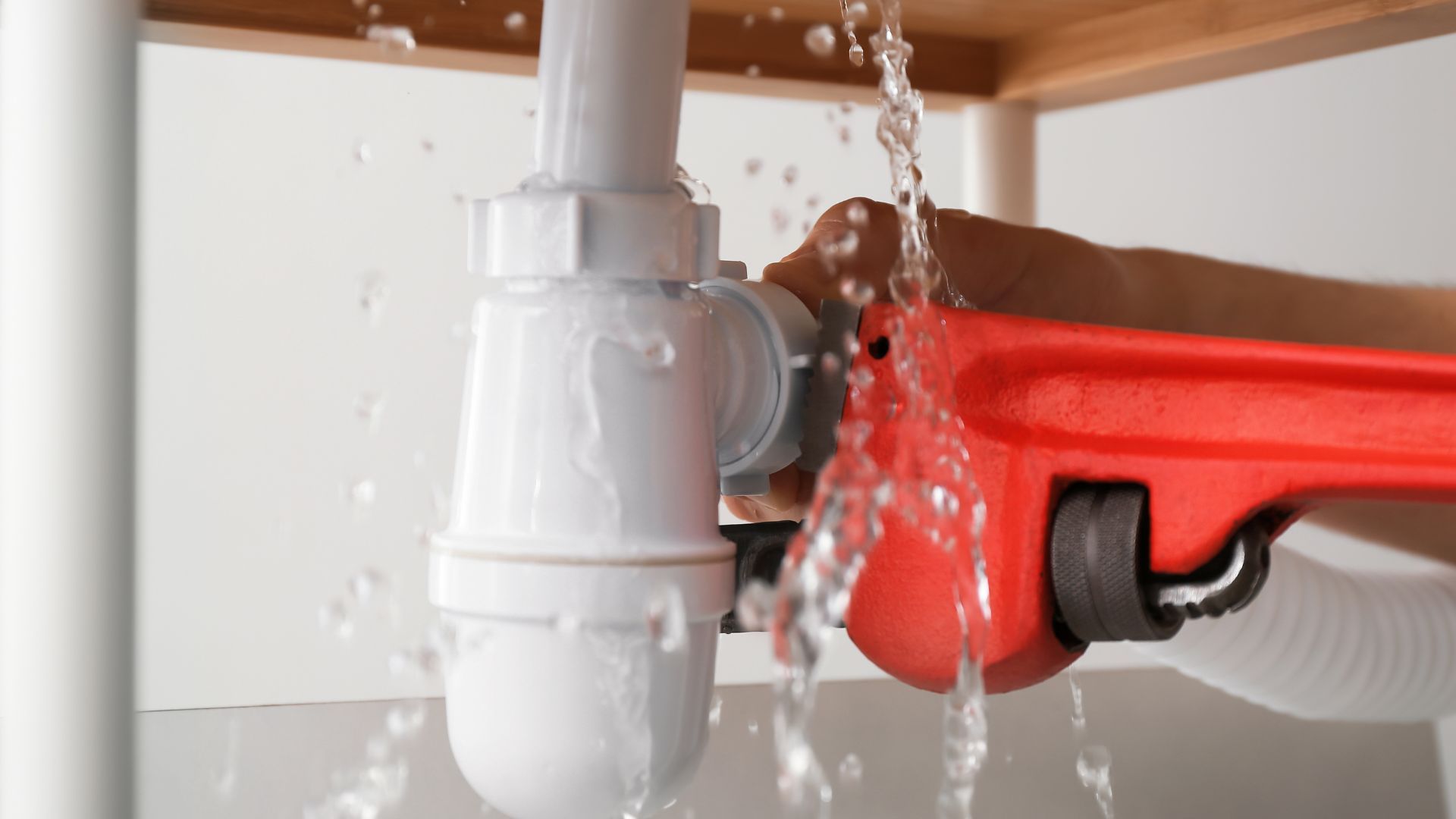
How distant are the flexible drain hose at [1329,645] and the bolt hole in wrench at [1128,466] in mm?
284

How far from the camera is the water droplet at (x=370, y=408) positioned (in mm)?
800

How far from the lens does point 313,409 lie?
79 centimetres

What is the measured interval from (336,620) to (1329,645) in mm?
581

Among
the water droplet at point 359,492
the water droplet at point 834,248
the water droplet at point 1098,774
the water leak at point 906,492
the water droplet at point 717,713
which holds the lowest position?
the water droplet at point 1098,774

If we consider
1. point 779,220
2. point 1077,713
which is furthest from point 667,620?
point 779,220

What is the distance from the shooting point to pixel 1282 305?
70cm

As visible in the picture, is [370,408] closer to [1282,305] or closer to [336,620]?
[336,620]

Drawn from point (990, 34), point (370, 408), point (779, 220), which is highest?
point (990, 34)

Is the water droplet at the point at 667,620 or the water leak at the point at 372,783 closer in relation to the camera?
the water droplet at the point at 667,620

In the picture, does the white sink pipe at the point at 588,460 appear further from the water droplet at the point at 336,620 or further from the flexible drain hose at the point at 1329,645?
the water droplet at the point at 336,620

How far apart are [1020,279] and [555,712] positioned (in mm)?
408

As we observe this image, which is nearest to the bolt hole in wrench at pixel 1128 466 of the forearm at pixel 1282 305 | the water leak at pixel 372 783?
the water leak at pixel 372 783

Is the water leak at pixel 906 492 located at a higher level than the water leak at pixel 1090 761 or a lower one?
higher

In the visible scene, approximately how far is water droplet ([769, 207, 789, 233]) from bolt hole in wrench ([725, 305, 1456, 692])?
1.77 feet
